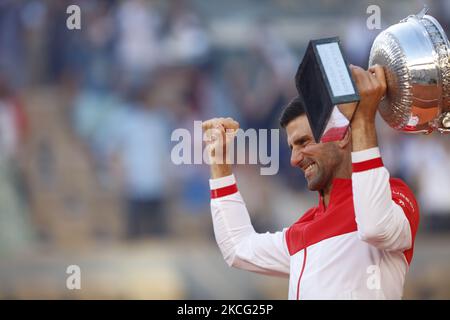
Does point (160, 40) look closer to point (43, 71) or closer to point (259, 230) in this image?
point (43, 71)

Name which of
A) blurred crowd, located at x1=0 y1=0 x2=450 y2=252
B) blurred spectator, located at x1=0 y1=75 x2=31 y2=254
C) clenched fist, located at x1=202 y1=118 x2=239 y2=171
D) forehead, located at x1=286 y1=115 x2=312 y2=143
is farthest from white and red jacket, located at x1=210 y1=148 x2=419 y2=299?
blurred spectator, located at x1=0 y1=75 x2=31 y2=254

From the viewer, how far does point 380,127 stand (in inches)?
369

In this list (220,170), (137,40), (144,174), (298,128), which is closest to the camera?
(298,128)

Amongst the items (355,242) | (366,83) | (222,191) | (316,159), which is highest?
(366,83)

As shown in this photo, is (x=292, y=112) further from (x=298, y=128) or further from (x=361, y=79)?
(x=361, y=79)

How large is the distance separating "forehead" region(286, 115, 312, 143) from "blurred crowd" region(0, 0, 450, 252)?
512 centimetres

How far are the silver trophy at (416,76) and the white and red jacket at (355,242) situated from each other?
0.24 meters

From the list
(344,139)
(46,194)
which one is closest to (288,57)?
(46,194)

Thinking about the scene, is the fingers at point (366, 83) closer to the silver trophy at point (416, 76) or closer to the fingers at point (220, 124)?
the silver trophy at point (416, 76)

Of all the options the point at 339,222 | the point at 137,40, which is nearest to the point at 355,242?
the point at 339,222

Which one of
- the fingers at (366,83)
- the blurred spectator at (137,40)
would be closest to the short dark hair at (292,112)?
the fingers at (366,83)

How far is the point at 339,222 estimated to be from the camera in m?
3.54

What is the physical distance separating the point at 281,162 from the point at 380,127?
0.99 meters

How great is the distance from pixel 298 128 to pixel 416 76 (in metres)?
0.62
